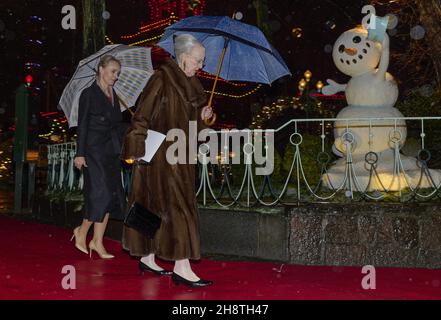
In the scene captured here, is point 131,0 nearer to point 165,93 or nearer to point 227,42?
point 227,42

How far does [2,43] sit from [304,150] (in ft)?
61.7

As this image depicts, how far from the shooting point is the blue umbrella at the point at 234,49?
625cm

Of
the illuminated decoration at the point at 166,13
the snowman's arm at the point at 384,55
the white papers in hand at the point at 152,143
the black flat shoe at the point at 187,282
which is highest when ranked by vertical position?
the illuminated decoration at the point at 166,13

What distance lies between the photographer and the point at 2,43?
25.0 m

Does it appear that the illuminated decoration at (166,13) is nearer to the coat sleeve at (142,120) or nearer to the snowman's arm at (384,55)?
the snowman's arm at (384,55)

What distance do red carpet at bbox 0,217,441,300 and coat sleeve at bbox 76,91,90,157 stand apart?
113cm

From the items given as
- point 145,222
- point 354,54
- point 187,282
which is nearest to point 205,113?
point 145,222

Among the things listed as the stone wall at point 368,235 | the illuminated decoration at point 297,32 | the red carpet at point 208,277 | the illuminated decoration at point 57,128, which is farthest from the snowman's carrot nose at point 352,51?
the illuminated decoration at point 297,32

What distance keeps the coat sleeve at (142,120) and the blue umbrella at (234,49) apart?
3.70 ft

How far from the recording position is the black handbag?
17.4ft

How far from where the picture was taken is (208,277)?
6051 millimetres

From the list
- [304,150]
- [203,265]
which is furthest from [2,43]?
[203,265]

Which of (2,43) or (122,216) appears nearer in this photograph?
(122,216)

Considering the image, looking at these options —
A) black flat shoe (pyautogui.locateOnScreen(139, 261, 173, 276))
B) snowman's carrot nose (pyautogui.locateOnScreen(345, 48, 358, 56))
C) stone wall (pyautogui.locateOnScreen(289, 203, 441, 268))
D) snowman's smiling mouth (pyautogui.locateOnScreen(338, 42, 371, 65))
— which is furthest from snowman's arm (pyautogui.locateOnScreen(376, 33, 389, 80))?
black flat shoe (pyautogui.locateOnScreen(139, 261, 173, 276))
